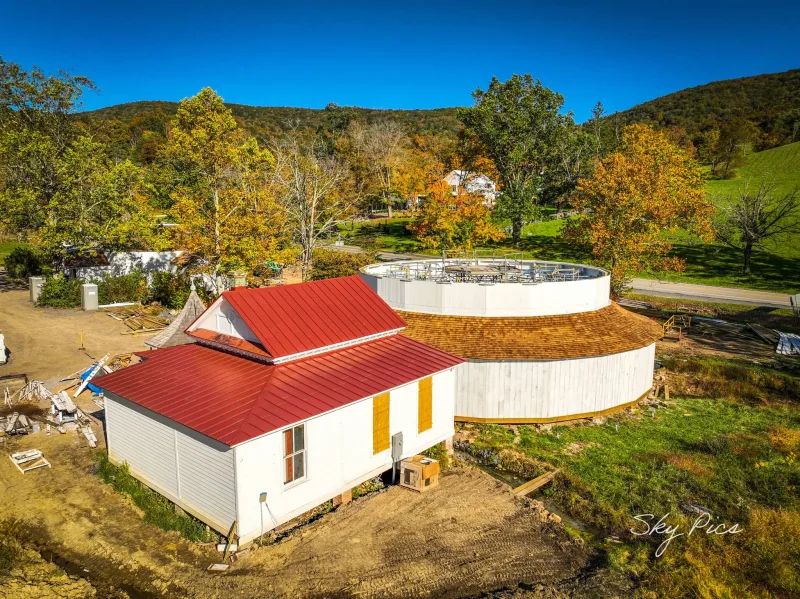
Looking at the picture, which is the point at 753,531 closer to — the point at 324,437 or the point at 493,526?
the point at 493,526

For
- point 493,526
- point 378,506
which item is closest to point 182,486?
point 378,506

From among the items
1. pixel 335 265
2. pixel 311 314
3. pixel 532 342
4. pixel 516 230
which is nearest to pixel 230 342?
pixel 311 314

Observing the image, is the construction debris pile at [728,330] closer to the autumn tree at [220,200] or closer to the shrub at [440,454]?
the shrub at [440,454]

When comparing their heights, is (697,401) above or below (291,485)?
below

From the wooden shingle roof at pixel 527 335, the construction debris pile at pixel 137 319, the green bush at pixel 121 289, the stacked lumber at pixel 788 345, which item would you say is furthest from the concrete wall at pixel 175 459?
the stacked lumber at pixel 788 345

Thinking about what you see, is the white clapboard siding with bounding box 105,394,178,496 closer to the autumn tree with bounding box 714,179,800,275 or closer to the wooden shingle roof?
the wooden shingle roof

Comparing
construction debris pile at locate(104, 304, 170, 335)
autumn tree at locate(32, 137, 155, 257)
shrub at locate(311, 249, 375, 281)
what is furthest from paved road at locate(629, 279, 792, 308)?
autumn tree at locate(32, 137, 155, 257)
